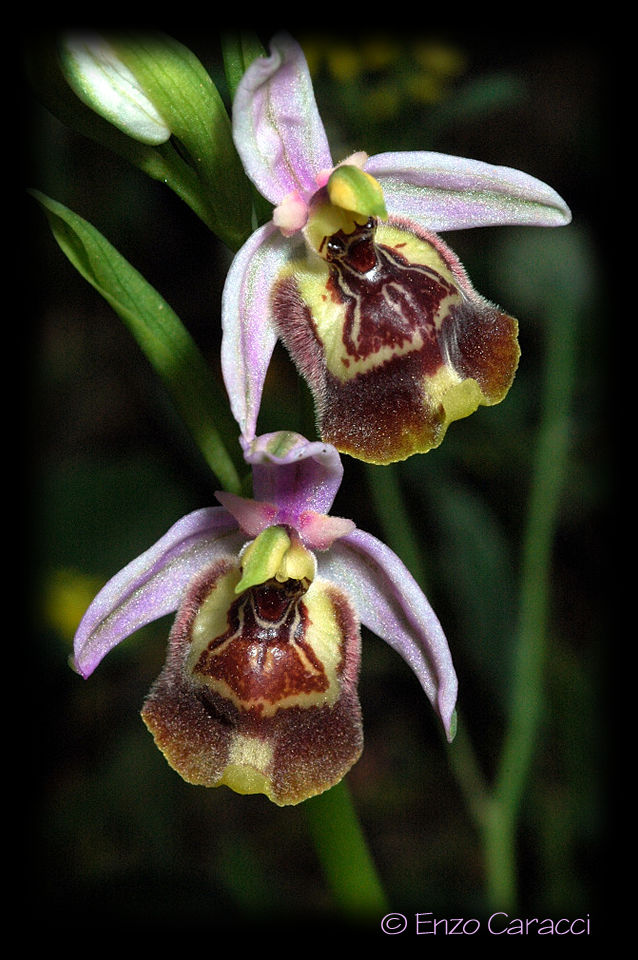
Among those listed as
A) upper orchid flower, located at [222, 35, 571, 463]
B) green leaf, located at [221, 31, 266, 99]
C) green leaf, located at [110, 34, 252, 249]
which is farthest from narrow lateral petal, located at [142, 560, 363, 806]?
green leaf, located at [221, 31, 266, 99]

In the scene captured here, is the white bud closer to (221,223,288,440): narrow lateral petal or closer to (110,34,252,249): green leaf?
(110,34,252,249): green leaf

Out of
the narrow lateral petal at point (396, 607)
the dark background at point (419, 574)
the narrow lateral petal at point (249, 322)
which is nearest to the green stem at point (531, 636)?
the dark background at point (419, 574)

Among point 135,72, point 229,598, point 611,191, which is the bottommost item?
point 229,598

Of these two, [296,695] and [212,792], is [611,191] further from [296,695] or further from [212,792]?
[212,792]

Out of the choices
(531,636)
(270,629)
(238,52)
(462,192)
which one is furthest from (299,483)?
(531,636)

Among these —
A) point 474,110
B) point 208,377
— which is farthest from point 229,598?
point 474,110
